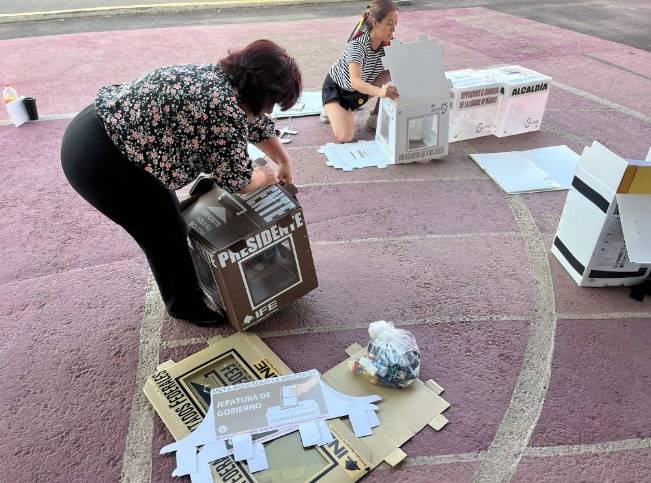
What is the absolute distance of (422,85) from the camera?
3.51 metres

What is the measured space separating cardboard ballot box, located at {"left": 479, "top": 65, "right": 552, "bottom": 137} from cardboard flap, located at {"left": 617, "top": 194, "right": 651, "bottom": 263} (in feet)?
5.95

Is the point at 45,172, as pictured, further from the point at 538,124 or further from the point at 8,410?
the point at 538,124

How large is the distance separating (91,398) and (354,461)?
3.72 feet

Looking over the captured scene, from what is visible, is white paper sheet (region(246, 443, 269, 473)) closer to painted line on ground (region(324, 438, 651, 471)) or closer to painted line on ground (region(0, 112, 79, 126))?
painted line on ground (region(324, 438, 651, 471))

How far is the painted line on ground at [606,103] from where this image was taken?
14.5 ft

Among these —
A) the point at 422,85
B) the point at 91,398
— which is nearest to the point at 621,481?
the point at 91,398

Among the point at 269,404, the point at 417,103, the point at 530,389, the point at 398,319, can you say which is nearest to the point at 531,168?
the point at 417,103

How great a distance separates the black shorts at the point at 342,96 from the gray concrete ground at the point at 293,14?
15.1 feet

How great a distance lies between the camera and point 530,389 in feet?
6.88

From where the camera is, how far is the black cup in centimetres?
442

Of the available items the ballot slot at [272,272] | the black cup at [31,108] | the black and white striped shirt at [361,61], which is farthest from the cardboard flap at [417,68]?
the black cup at [31,108]

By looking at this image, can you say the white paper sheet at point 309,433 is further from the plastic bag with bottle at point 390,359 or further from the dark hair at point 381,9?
the dark hair at point 381,9

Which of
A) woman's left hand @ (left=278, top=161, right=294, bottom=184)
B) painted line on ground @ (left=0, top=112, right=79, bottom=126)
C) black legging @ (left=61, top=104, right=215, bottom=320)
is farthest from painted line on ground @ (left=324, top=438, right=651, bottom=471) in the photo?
painted line on ground @ (left=0, top=112, right=79, bottom=126)

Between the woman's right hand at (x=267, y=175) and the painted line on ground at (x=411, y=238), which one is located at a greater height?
the woman's right hand at (x=267, y=175)
